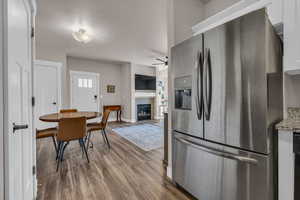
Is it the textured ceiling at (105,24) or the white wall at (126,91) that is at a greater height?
the textured ceiling at (105,24)

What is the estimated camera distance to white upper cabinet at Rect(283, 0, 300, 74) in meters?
1.08

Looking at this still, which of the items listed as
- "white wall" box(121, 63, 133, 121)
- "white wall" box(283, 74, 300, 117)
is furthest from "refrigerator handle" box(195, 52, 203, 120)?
"white wall" box(121, 63, 133, 121)

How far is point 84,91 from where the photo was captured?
564 cm

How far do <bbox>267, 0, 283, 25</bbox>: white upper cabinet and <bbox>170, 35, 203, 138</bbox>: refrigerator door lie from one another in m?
0.60

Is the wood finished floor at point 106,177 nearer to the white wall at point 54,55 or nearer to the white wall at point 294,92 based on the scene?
the white wall at point 294,92

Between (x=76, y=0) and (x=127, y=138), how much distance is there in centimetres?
313

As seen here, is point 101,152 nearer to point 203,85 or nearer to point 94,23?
point 203,85

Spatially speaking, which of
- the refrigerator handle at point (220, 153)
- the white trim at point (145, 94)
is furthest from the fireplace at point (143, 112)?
the refrigerator handle at point (220, 153)

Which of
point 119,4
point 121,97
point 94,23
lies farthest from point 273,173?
point 121,97

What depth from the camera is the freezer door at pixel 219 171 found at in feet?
3.37

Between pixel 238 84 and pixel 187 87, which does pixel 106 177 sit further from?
pixel 238 84

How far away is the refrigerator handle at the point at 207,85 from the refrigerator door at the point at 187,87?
0.06m

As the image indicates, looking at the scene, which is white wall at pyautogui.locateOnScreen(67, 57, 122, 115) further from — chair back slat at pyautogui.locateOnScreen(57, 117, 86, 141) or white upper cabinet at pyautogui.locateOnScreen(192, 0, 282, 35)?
white upper cabinet at pyautogui.locateOnScreen(192, 0, 282, 35)

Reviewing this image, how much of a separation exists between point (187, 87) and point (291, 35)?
0.92 m
